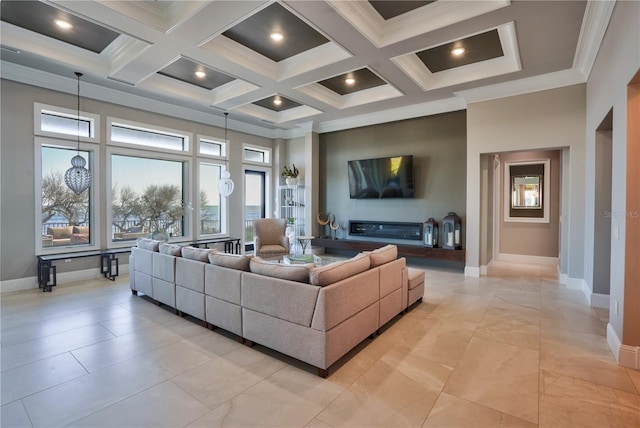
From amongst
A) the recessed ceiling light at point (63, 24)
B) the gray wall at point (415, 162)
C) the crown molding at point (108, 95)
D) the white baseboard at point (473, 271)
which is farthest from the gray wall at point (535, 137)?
the recessed ceiling light at point (63, 24)

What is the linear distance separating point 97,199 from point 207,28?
3.79m

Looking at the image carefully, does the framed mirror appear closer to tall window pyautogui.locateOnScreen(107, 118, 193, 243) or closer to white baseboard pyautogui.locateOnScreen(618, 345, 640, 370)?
white baseboard pyautogui.locateOnScreen(618, 345, 640, 370)

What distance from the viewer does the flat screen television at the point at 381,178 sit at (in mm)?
6707

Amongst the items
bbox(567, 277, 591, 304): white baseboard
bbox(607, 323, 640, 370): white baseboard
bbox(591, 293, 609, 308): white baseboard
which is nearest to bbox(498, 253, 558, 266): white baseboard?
bbox(567, 277, 591, 304): white baseboard

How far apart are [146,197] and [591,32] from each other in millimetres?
7338

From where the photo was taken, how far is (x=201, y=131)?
23.3 feet

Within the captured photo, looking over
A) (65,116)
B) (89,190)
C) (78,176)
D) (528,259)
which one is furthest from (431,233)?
(65,116)

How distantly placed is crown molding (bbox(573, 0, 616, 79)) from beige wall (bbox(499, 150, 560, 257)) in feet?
8.68

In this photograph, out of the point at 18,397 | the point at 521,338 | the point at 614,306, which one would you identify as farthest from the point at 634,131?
the point at 18,397

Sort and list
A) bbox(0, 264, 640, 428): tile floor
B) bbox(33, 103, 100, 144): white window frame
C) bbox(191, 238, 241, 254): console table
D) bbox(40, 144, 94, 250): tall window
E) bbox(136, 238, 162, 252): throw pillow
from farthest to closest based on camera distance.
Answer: bbox(191, 238, 241, 254): console table < bbox(40, 144, 94, 250): tall window < bbox(33, 103, 100, 144): white window frame < bbox(136, 238, 162, 252): throw pillow < bbox(0, 264, 640, 428): tile floor

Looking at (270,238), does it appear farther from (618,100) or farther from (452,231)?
(618,100)

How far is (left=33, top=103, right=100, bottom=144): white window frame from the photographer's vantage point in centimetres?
491

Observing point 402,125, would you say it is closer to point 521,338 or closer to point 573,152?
point 573,152

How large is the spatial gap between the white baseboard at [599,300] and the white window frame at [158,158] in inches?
277
